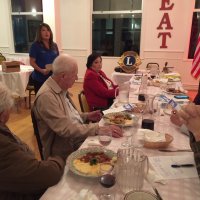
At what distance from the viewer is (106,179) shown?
38.9 inches

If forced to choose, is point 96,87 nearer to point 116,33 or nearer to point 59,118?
point 59,118

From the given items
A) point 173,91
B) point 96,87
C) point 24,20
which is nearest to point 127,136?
point 96,87

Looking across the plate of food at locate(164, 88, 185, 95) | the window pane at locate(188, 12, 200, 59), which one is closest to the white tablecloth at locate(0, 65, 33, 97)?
the plate of food at locate(164, 88, 185, 95)

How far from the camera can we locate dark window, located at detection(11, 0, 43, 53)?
684 cm

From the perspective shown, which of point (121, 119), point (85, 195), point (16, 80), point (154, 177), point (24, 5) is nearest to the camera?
point (85, 195)

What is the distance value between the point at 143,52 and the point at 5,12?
4298 millimetres

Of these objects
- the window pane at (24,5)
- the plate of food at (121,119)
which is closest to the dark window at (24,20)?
the window pane at (24,5)

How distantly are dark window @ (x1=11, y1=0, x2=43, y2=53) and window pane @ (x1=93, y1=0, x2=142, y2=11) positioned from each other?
68.2 inches

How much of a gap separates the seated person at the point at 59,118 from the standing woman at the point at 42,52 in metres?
2.08

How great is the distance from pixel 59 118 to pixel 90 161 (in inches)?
21.3

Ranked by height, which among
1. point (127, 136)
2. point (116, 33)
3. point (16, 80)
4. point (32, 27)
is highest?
point (32, 27)

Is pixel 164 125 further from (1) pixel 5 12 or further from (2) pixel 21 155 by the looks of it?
(1) pixel 5 12

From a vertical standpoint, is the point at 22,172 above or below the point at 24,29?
below

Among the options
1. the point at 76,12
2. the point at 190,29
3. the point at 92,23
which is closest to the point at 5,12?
the point at 76,12
